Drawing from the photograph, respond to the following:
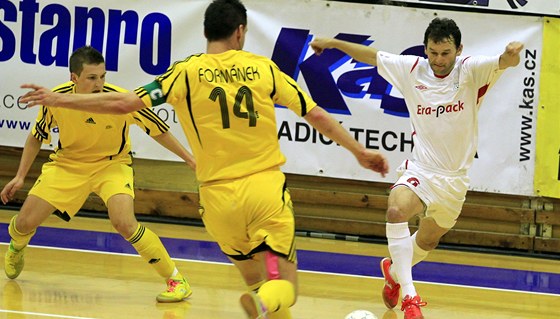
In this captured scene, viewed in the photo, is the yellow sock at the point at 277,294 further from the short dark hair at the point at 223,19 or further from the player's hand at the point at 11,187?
the player's hand at the point at 11,187

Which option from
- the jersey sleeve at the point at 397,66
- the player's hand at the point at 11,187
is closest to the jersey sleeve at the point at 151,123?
the player's hand at the point at 11,187

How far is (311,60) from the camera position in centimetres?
1034

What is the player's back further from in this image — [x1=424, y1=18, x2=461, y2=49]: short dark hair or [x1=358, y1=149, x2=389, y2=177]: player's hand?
[x1=424, y1=18, x2=461, y2=49]: short dark hair

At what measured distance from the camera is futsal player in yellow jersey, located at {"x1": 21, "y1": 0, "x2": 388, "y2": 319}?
4965mm

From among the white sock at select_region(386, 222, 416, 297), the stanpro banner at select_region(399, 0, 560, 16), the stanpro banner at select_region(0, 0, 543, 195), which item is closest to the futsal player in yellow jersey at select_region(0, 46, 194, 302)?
the white sock at select_region(386, 222, 416, 297)

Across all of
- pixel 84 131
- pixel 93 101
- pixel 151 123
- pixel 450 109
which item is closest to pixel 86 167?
pixel 84 131

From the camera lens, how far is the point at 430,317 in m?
7.04

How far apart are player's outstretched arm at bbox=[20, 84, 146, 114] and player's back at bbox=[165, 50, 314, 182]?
0.20 m

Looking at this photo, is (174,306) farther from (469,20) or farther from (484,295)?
(469,20)

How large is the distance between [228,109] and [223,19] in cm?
46

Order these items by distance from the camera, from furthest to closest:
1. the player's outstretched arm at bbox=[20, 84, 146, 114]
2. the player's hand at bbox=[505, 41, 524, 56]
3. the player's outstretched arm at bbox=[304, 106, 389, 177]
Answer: the player's hand at bbox=[505, 41, 524, 56] → the player's outstretched arm at bbox=[304, 106, 389, 177] → the player's outstretched arm at bbox=[20, 84, 146, 114]

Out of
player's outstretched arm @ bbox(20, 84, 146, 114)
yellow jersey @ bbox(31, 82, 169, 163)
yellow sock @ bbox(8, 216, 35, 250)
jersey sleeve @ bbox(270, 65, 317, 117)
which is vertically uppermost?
jersey sleeve @ bbox(270, 65, 317, 117)

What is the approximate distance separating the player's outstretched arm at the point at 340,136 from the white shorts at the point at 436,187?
1840mm

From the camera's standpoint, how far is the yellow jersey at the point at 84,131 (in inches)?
292
